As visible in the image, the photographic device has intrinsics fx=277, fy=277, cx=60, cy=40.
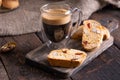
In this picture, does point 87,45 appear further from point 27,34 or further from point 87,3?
point 87,3

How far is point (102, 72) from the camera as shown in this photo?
26.1 inches

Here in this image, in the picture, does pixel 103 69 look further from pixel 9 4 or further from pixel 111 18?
pixel 9 4

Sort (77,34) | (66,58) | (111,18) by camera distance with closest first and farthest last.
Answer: (66,58)
(77,34)
(111,18)

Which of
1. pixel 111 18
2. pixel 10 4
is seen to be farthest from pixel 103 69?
pixel 10 4

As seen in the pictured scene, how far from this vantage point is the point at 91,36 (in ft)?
2.42

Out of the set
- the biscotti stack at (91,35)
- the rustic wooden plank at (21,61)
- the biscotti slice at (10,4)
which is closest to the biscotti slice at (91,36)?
the biscotti stack at (91,35)

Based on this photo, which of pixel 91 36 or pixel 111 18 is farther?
pixel 111 18

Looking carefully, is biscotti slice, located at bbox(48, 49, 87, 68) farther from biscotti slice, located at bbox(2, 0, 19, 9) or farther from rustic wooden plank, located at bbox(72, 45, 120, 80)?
biscotti slice, located at bbox(2, 0, 19, 9)

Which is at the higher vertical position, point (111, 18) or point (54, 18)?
point (54, 18)

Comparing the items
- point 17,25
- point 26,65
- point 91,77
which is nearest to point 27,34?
point 17,25

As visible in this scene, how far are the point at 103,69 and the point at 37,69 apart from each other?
161 millimetres

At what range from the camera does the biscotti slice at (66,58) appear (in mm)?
645

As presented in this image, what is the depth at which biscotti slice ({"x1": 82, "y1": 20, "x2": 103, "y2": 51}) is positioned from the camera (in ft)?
2.34

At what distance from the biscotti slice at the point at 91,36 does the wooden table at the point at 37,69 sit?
0.12 feet
